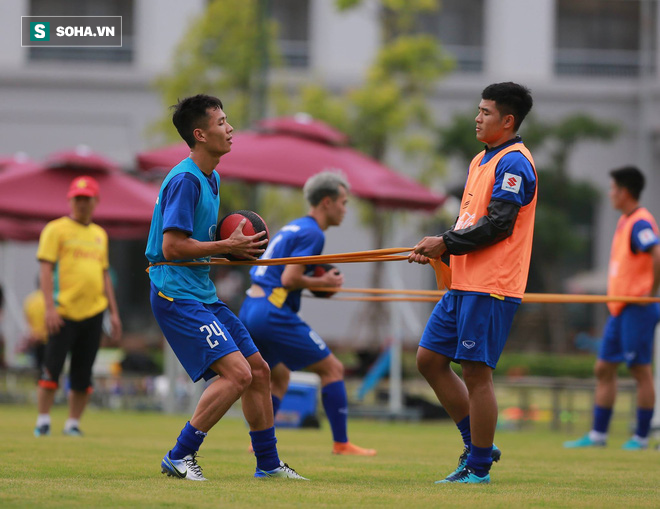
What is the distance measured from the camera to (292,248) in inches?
311

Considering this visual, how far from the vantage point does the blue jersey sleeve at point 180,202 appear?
5.57m

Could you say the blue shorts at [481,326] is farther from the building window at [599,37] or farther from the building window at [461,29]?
the building window at [599,37]

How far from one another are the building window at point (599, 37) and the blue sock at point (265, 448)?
88.6 ft

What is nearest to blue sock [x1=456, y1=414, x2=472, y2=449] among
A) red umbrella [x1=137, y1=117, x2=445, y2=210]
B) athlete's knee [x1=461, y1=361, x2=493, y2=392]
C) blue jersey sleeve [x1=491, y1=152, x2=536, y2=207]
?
athlete's knee [x1=461, y1=361, x2=493, y2=392]

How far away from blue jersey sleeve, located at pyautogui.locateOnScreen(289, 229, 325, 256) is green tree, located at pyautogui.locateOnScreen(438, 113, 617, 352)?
18.9 metres

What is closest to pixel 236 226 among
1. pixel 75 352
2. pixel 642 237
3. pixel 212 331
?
pixel 212 331

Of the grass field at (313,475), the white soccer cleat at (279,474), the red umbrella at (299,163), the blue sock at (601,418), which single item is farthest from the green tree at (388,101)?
the white soccer cleat at (279,474)

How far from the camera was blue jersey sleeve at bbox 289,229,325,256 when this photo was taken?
787 cm

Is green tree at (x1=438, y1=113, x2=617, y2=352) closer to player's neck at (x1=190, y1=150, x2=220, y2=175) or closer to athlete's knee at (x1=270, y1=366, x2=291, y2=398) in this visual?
athlete's knee at (x1=270, y1=366, x2=291, y2=398)

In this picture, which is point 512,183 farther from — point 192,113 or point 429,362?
point 192,113

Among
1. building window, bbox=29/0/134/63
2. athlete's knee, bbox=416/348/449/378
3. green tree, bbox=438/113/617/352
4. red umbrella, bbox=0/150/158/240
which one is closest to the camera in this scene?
athlete's knee, bbox=416/348/449/378

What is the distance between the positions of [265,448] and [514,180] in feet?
6.62

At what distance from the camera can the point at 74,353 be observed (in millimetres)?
9586

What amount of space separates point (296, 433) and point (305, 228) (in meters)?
3.57
